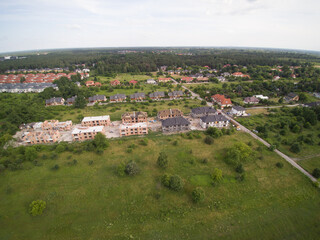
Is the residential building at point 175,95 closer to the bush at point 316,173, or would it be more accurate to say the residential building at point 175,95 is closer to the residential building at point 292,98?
the residential building at point 292,98

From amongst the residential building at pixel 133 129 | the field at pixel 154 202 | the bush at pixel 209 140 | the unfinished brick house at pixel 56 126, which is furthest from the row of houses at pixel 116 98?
the field at pixel 154 202

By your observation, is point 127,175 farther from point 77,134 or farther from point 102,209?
point 77,134

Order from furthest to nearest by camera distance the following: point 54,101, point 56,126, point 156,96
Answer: point 156,96
point 54,101
point 56,126

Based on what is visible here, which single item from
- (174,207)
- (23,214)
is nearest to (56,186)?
(23,214)

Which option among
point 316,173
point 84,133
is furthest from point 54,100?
point 316,173

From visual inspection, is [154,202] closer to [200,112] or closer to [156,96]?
[200,112]

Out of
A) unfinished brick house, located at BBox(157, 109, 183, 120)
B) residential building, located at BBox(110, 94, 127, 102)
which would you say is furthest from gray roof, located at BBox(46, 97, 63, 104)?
unfinished brick house, located at BBox(157, 109, 183, 120)
